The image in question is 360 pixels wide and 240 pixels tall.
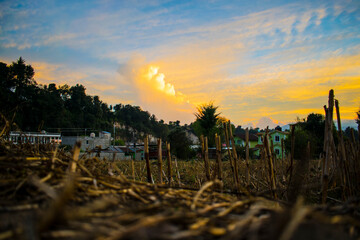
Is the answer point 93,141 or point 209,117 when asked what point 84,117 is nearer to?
point 93,141

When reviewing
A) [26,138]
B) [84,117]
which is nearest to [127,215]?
[26,138]

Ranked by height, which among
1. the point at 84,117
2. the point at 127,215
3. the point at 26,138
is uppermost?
the point at 84,117

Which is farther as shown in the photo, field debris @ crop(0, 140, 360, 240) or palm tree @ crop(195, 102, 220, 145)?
palm tree @ crop(195, 102, 220, 145)

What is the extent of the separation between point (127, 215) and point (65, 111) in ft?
227

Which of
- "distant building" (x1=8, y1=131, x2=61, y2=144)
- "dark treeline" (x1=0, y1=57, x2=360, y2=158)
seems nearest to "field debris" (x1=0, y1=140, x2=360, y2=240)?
"distant building" (x1=8, y1=131, x2=61, y2=144)

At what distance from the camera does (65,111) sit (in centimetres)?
6353

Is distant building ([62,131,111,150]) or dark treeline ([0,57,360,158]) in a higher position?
dark treeline ([0,57,360,158])

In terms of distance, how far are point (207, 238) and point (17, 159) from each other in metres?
1.27

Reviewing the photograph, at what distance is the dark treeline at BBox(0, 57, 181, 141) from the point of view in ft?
182

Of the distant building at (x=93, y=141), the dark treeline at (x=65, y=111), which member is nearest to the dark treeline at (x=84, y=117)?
the dark treeline at (x=65, y=111)

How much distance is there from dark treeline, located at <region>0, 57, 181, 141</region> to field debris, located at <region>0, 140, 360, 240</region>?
41915 mm

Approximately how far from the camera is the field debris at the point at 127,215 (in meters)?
0.75

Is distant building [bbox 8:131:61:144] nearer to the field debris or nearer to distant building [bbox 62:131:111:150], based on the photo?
the field debris

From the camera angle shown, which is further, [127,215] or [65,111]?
[65,111]
